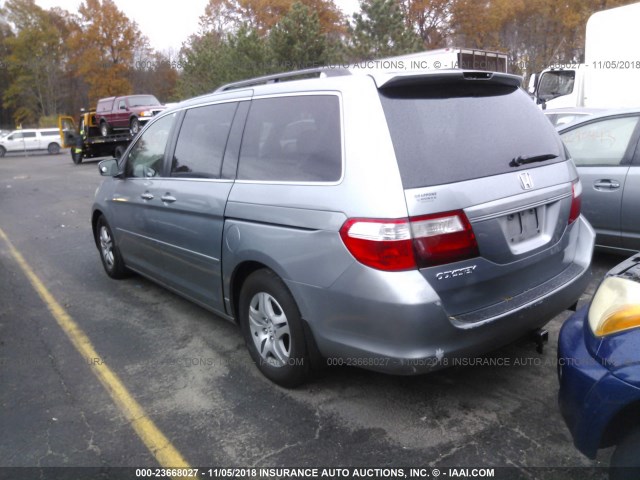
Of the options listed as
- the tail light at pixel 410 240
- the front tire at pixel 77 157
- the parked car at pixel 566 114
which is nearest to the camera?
A: the tail light at pixel 410 240

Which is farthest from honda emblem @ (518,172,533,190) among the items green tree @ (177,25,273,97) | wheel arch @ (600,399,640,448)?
green tree @ (177,25,273,97)

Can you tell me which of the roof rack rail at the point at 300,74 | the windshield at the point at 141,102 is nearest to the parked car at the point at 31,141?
the windshield at the point at 141,102

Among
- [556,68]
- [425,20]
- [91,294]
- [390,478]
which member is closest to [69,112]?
[425,20]

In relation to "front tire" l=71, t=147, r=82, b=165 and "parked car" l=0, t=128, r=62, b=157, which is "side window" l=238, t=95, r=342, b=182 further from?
"parked car" l=0, t=128, r=62, b=157

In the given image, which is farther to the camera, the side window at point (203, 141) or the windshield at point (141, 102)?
the windshield at point (141, 102)

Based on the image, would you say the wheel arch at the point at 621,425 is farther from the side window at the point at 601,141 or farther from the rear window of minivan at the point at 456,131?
the side window at the point at 601,141

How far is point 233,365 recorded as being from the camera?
3.77 metres

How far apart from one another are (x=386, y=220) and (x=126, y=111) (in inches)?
894

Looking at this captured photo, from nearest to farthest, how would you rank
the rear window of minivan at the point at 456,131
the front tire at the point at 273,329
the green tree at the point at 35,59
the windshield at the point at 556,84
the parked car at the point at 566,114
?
the rear window of minivan at the point at 456,131
the front tire at the point at 273,329
the parked car at the point at 566,114
the windshield at the point at 556,84
the green tree at the point at 35,59

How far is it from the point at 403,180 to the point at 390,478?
1410 millimetres

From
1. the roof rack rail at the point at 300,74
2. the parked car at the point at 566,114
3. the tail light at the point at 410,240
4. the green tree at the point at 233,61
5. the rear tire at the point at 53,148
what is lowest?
the rear tire at the point at 53,148

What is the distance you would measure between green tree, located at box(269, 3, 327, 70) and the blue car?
2352cm

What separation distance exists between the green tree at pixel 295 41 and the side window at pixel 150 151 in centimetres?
2035

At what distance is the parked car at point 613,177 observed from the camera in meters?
5.00
